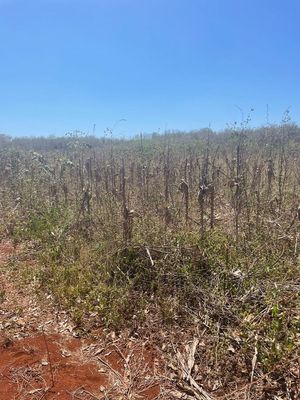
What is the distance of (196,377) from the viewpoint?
7.96 feet

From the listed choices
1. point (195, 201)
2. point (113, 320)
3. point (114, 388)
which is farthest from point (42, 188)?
point (114, 388)

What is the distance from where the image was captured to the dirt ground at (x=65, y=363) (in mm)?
2387

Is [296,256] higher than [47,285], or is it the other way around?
[296,256]

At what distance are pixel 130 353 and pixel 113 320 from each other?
41 centimetres

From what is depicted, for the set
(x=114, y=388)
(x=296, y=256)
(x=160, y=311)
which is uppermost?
(x=296, y=256)

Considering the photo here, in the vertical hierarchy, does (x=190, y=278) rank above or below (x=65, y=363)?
above

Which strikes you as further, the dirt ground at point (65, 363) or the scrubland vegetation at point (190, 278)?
the scrubland vegetation at point (190, 278)

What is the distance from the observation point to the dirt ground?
2387 mm

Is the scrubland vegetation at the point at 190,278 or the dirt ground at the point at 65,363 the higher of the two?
the scrubland vegetation at the point at 190,278

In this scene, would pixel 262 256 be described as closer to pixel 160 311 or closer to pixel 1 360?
pixel 160 311

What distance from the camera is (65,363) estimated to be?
8.78 feet

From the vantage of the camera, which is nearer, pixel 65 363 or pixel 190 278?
pixel 65 363

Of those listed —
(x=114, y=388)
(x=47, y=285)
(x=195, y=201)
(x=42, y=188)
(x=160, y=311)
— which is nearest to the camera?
(x=114, y=388)

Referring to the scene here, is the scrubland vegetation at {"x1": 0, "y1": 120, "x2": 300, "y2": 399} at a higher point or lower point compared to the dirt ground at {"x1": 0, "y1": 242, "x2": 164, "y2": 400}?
higher
